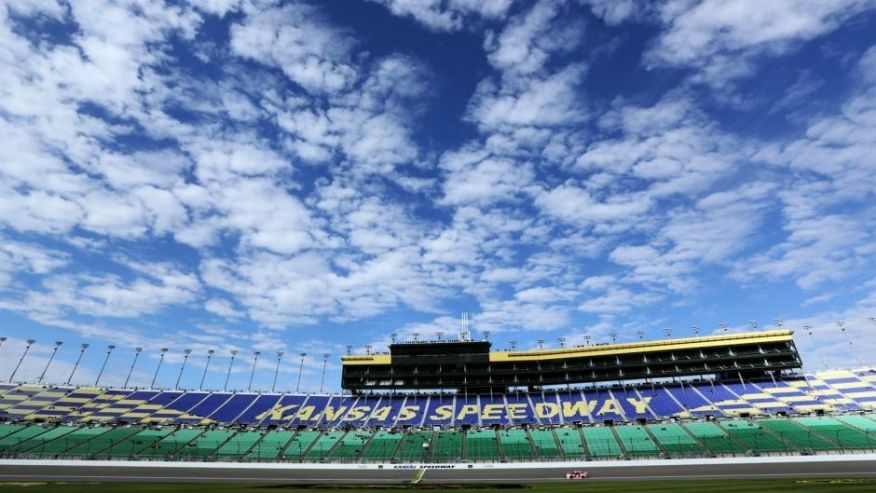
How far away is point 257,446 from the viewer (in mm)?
94125

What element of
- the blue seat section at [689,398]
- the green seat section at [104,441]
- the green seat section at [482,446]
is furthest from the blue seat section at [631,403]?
the green seat section at [104,441]

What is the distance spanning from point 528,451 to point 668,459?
23555 millimetres

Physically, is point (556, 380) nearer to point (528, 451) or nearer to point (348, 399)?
point (528, 451)

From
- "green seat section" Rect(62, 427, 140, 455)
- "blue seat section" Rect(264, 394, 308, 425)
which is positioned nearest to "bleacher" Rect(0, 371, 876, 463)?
"blue seat section" Rect(264, 394, 308, 425)

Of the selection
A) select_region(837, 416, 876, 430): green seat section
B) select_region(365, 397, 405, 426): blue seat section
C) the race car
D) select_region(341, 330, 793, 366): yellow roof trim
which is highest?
select_region(341, 330, 793, 366): yellow roof trim

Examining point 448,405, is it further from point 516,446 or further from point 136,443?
point 136,443

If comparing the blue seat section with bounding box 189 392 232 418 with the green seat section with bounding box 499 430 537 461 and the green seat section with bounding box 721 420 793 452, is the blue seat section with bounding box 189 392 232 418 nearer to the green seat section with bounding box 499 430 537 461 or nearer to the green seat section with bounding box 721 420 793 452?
the green seat section with bounding box 499 430 537 461

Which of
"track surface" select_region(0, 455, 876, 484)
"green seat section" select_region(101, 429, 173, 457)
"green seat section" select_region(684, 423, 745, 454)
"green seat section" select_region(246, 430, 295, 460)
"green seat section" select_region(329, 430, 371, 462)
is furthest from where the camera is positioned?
"green seat section" select_region(246, 430, 295, 460)

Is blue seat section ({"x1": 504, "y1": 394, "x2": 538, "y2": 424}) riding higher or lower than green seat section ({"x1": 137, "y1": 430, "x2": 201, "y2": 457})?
higher

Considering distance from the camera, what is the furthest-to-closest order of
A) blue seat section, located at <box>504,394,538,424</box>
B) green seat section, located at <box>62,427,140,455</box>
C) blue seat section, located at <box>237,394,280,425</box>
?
blue seat section, located at <box>237,394,280,425</box> → blue seat section, located at <box>504,394,538,424</box> → green seat section, located at <box>62,427,140,455</box>

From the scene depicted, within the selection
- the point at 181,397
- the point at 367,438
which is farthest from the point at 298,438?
the point at 181,397

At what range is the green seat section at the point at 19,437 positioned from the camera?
87400mm

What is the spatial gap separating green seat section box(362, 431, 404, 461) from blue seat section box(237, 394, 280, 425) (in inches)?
1321

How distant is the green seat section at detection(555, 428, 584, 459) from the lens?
83569mm
